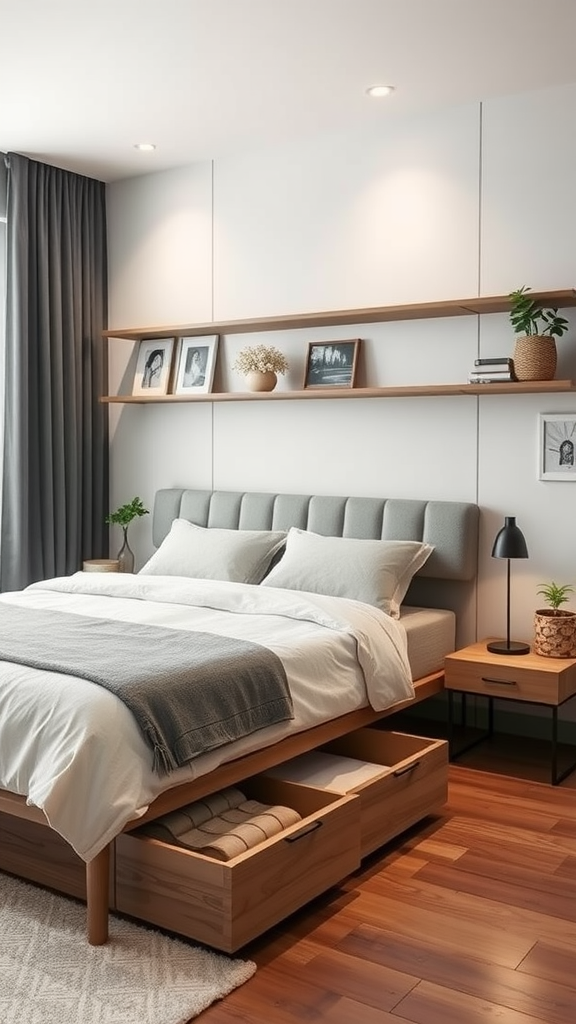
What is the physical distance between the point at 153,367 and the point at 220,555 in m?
1.38

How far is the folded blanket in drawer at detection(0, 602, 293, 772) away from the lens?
8.54 feet

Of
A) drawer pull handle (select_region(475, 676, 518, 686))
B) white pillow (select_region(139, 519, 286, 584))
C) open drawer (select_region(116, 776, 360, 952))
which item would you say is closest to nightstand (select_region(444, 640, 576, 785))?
drawer pull handle (select_region(475, 676, 518, 686))

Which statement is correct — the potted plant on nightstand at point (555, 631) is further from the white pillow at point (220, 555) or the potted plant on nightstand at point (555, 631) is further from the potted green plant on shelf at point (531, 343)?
the white pillow at point (220, 555)

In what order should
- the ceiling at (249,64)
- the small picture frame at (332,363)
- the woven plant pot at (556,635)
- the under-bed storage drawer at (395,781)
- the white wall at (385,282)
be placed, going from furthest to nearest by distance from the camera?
the small picture frame at (332,363), the white wall at (385,282), the woven plant pot at (556,635), the ceiling at (249,64), the under-bed storage drawer at (395,781)

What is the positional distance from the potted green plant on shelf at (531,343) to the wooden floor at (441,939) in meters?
1.70

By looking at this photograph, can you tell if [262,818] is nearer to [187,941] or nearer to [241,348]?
[187,941]

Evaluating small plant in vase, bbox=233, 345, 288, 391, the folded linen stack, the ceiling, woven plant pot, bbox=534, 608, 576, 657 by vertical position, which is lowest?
the folded linen stack

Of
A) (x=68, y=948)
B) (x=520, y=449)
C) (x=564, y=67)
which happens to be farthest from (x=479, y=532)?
(x=68, y=948)

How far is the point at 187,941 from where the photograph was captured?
2492mm

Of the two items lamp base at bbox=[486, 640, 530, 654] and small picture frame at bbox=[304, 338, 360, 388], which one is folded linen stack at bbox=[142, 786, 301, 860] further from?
small picture frame at bbox=[304, 338, 360, 388]

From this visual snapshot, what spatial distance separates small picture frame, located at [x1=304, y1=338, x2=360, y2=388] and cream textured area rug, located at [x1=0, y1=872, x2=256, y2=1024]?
8.92 feet

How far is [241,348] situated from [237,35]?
1.76 meters

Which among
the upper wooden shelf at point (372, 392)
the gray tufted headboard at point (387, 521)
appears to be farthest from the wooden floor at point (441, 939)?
the upper wooden shelf at point (372, 392)

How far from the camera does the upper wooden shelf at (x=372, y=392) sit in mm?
3949
